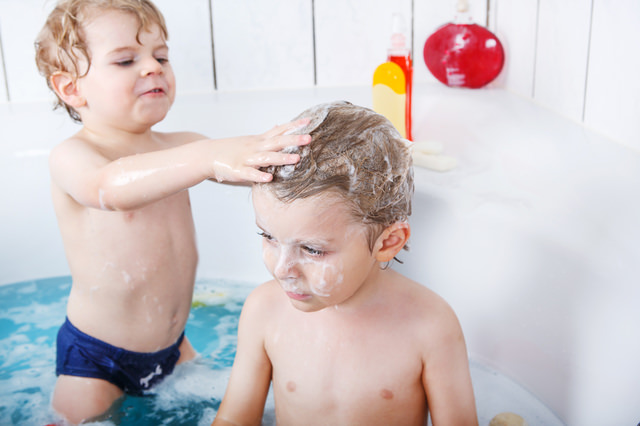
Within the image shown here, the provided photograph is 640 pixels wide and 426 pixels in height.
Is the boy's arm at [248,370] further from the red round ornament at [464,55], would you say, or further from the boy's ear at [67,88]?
the red round ornament at [464,55]

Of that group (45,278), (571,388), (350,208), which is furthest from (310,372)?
(45,278)

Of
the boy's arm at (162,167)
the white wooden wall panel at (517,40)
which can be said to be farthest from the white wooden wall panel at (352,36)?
the boy's arm at (162,167)

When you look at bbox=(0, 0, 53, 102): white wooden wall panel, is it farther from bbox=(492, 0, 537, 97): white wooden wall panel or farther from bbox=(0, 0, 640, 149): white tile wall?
bbox=(492, 0, 537, 97): white wooden wall panel

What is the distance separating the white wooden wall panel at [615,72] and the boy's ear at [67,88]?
0.89 meters

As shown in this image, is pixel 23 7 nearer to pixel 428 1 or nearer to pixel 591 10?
pixel 428 1

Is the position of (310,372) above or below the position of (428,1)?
below

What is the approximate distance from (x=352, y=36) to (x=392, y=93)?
1.66 ft

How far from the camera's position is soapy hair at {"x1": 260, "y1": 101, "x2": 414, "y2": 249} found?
0.67 metres

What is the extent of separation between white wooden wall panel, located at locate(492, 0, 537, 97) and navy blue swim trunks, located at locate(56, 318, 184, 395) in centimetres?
106

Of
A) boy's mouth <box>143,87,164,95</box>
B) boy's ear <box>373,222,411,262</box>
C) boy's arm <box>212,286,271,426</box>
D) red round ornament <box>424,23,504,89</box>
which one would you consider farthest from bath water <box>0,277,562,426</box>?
red round ornament <box>424,23,504,89</box>

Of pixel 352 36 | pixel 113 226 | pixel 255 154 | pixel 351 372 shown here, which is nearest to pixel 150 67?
pixel 113 226

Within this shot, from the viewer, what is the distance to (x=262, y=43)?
182 cm

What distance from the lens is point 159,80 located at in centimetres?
107

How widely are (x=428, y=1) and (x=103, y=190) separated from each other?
4.00 ft
